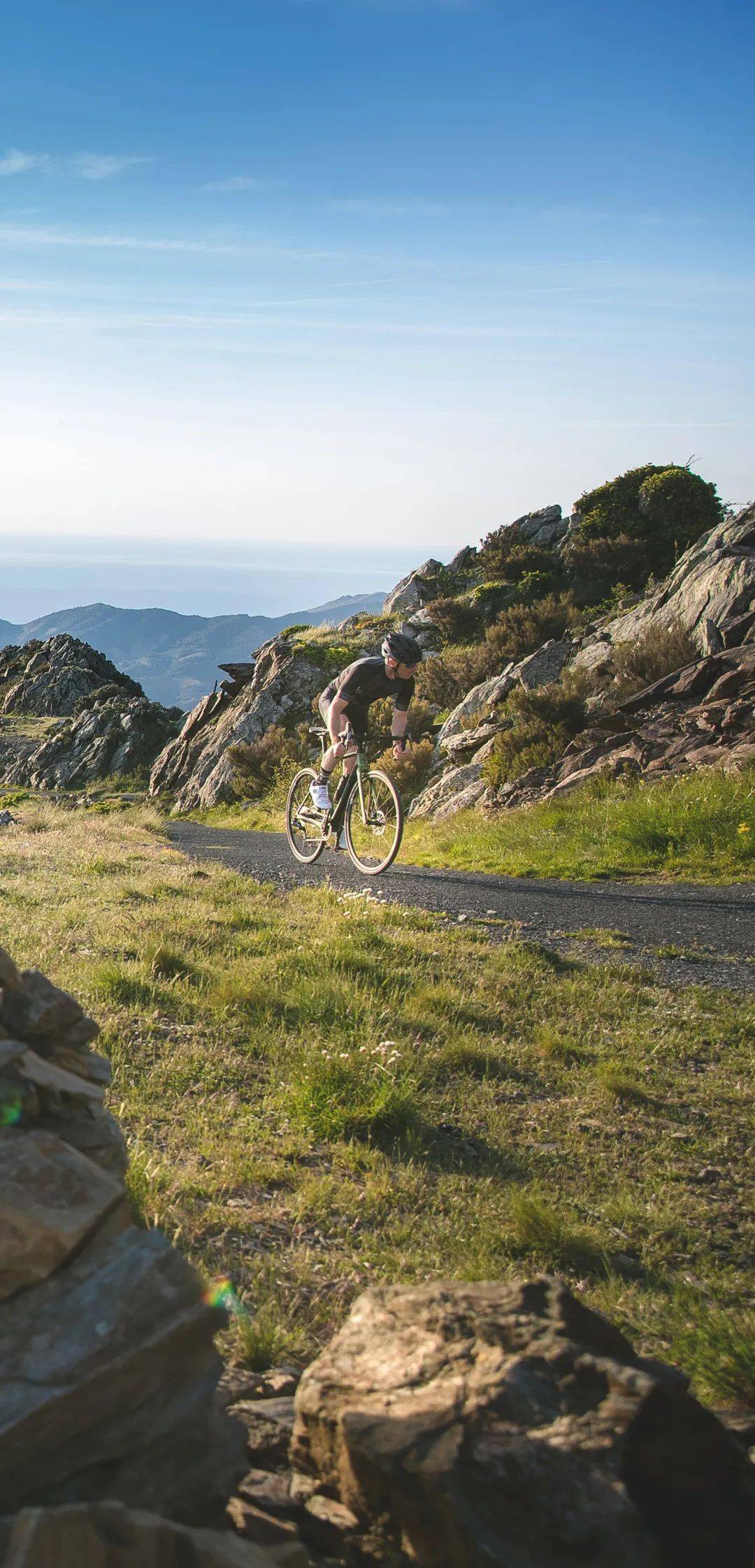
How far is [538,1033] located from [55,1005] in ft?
12.3

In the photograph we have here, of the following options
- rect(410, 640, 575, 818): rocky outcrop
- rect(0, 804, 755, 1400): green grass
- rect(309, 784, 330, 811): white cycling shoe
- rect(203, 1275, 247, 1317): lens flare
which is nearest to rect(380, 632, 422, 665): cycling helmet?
rect(309, 784, 330, 811): white cycling shoe

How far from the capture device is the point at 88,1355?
2074 mm

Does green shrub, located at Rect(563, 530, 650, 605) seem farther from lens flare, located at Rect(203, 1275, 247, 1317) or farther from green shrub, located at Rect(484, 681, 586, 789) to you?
lens flare, located at Rect(203, 1275, 247, 1317)

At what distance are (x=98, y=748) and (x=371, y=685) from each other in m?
35.3

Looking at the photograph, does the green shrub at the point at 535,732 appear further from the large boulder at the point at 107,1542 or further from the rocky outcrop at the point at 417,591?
the rocky outcrop at the point at 417,591

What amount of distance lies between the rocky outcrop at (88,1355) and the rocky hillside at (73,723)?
4020 centimetres

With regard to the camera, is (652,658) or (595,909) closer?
(595,909)

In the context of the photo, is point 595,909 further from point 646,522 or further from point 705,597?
point 646,522

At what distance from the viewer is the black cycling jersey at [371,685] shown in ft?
38.0

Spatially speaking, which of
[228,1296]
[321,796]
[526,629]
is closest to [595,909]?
[321,796]

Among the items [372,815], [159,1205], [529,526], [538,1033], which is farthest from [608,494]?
[159,1205]

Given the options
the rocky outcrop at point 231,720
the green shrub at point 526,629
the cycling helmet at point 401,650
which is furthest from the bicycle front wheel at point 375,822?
the rocky outcrop at point 231,720

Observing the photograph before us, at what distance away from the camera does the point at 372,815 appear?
12336 millimetres

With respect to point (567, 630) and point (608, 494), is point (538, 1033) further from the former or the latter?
point (608, 494)
